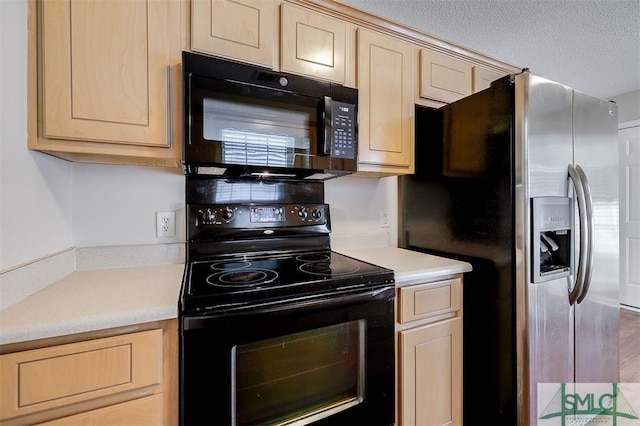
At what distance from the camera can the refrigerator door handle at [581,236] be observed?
4.60 feet

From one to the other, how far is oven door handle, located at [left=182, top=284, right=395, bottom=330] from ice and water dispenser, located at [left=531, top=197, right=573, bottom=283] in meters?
0.68

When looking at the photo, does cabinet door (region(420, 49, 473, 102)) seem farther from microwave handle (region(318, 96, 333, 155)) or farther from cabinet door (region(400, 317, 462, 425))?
cabinet door (region(400, 317, 462, 425))

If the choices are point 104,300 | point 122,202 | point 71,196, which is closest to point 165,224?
point 122,202

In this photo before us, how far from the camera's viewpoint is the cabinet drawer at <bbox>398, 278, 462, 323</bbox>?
1.31 m

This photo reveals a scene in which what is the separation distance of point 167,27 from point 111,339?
1111 millimetres

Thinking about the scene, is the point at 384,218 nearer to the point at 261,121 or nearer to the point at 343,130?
the point at 343,130

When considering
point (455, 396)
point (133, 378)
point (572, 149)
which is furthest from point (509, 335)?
point (133, 378)

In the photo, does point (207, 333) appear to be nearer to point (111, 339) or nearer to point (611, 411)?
point (111, 339)

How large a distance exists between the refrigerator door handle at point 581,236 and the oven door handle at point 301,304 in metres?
0.95

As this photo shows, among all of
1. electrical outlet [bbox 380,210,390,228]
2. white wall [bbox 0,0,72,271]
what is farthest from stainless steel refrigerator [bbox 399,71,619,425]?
white wall [bbox 0,0,72,271]

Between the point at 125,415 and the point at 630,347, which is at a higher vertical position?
the point at 125,415

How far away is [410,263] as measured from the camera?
1.49 metres

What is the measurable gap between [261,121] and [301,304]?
75cm

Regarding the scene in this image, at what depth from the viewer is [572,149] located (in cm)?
144
